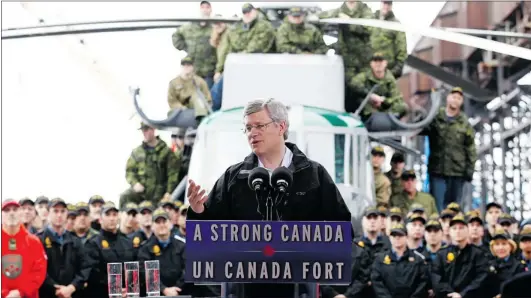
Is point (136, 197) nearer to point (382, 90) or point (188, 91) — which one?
point (188, 91)

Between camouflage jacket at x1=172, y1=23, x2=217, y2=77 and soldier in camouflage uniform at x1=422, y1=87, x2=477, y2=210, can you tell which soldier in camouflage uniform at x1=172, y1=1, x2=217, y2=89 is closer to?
camouflage jacket at x1=172, y1=23, x2=217, y2=77

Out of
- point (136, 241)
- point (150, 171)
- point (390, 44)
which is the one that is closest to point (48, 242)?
point (136, 241)

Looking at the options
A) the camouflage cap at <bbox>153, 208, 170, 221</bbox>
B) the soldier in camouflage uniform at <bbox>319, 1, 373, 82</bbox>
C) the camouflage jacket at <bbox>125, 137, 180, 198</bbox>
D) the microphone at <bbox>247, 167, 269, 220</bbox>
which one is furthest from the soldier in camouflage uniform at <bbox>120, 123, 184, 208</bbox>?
the microphone at <bbox>247, 167, 269, 220</bbox>

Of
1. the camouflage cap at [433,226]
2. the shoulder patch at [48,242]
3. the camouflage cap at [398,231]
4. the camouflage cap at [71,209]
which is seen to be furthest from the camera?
the camouflage cap at [71,209]

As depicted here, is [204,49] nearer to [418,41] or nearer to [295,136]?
[295,136]

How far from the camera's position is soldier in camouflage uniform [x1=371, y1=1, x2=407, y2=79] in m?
14.3

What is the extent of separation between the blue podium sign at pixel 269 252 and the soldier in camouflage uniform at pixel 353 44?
863 cm

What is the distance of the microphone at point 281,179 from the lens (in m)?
5.67

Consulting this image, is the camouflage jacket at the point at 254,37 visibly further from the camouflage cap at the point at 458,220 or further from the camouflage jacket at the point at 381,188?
the camouflage cap at the point at 458,220

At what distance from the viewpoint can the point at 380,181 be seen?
46.3 ft

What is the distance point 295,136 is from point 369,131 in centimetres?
135

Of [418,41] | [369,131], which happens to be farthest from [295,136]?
[418,41]

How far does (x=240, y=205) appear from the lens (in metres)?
5.98

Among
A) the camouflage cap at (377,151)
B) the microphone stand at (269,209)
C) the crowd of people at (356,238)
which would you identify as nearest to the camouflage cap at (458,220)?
the crowd of people at (356,238)
